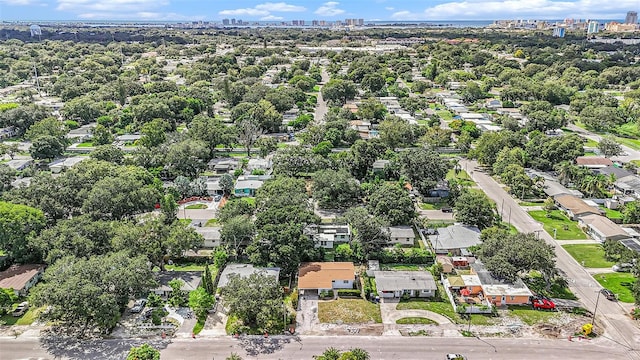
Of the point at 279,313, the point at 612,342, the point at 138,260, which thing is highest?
the point at 138,260

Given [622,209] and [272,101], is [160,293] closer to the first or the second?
[622,209]

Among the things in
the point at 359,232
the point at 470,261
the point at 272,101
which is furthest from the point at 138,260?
the point at 272,101

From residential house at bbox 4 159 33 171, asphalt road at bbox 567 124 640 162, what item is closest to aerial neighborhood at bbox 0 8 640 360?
residential house at bbox 4 159 33 171

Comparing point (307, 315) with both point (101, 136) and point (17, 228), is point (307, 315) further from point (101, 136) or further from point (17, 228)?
point (101, 136)

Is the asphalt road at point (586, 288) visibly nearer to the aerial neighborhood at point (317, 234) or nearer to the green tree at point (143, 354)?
the aerial neighborhood at point (317, 234)

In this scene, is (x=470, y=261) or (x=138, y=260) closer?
(x=138, y=260)

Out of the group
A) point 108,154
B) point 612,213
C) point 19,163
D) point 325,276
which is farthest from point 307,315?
point 19,163
